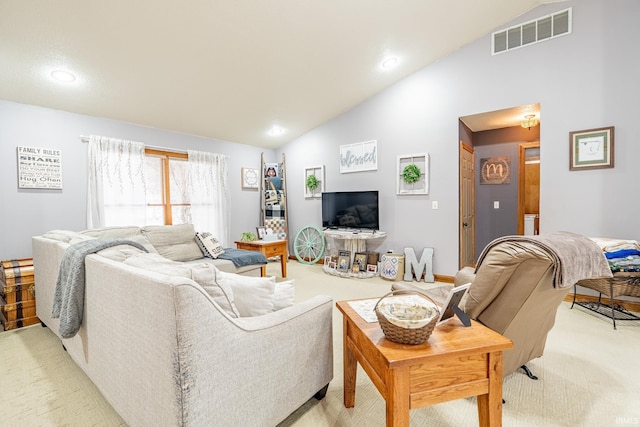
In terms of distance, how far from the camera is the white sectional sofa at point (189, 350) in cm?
103

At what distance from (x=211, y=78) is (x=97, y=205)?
2.30 metres

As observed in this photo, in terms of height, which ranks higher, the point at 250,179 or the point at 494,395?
the point at 250,179

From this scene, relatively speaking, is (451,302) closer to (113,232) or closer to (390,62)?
(113,232)

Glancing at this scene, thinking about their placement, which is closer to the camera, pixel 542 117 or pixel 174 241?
pixel 542 117

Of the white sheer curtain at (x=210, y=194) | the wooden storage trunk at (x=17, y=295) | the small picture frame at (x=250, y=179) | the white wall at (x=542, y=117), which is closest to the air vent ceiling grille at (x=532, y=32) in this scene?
the white wall at (x=542, y=117)

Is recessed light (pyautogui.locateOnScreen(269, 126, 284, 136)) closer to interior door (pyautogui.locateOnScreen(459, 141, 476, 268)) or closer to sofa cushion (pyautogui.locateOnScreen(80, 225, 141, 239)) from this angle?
sofa cushion (pyautogui.locateOnScreen(80, 225, 141, 239))

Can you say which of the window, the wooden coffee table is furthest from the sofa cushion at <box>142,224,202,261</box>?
the wooden coffee table

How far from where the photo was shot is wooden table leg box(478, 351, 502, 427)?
3.85ft

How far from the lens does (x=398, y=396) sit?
1.06m

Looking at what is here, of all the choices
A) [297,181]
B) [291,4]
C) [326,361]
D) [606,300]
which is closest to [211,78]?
[291,4]

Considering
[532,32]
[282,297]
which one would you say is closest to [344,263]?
[282,297]

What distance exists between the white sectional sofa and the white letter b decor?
2929 mm

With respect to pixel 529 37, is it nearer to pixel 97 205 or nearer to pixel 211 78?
pixel 211 78

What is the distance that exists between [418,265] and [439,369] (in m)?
3.30
